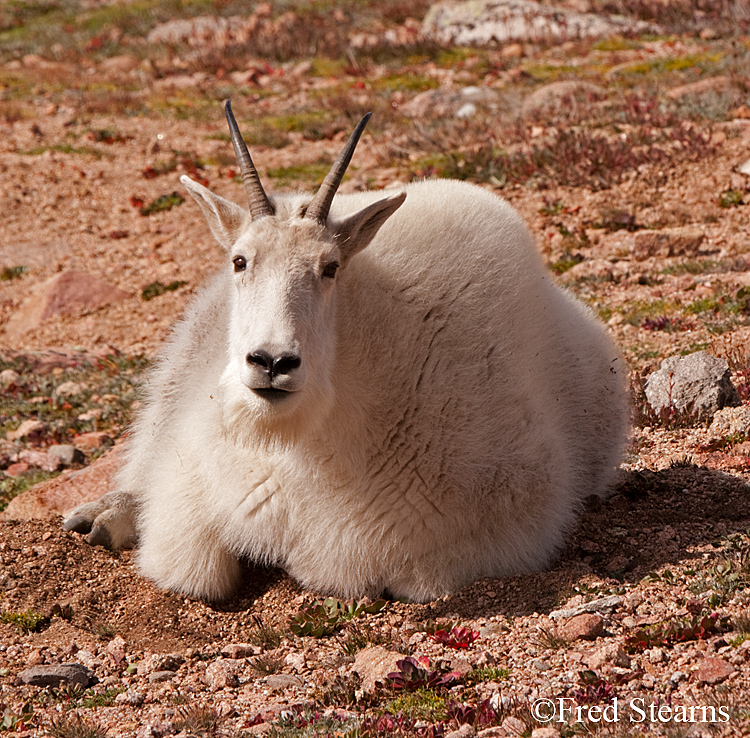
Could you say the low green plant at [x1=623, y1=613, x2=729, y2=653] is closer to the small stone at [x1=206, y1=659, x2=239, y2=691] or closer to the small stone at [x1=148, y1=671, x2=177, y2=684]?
the small stone at [x1=206, y1=659, x2=239, y2=691]

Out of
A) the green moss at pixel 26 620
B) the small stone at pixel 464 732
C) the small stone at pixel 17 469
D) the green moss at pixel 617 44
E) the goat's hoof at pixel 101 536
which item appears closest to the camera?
the small stone at pixel 464 732

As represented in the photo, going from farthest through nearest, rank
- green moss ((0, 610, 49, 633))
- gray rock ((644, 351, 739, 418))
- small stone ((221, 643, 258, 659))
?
1. gray rock ((644, 351, 739, 418))
2. green moss ((0, 610, 49, 633))
3. small stone ((221, 643, 258, 659))

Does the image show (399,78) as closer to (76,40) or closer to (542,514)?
(76,40)

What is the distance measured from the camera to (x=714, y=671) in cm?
366

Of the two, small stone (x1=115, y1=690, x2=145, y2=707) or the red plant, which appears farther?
the red plant

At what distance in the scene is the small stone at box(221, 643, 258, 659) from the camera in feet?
15.8

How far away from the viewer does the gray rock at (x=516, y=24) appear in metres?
22.3

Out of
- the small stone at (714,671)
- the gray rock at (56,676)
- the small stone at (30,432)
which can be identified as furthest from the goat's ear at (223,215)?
the small stone at (30,432)

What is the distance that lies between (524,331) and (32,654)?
3347 mm

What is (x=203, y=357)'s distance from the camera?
605 centimetres

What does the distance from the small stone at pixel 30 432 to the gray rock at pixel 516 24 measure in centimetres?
1748

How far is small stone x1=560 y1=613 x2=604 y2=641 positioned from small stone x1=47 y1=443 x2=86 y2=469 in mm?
5258

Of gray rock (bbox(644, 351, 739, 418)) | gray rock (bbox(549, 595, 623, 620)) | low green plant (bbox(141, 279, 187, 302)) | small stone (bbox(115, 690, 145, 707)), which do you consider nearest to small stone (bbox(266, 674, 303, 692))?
small stone (bbox(115, 690, 145, 707))

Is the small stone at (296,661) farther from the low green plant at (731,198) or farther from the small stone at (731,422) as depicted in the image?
the low green plant at (731,198)
